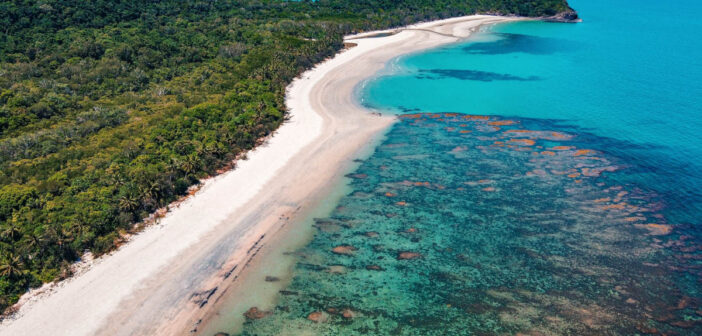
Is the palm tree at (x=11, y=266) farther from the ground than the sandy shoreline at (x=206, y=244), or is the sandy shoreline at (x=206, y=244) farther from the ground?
the palm tree at (x=11, y=266)

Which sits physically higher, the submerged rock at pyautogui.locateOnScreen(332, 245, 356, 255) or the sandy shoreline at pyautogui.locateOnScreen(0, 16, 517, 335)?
the sandy shoreline at pyautogui.locateOnScreen(0, 16, 517, 335)

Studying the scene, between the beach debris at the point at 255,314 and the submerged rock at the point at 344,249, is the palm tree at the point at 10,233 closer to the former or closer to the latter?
the beach debris at the point at 255,314

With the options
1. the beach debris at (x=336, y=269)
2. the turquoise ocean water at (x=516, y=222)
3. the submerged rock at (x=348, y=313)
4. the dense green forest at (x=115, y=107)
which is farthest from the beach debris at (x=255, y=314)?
the dense green forest at (x=115, y=107)

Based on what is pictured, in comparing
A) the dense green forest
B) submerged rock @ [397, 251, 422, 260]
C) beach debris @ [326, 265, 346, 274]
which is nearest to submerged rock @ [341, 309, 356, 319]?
beach debris @ [326, 265, 346, 274]

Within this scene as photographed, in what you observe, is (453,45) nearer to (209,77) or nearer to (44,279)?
(209,77)

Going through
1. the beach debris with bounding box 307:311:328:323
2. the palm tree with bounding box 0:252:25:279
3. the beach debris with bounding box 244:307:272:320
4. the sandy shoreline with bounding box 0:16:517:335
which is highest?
the palm tree with bounding box 0:252:25:279

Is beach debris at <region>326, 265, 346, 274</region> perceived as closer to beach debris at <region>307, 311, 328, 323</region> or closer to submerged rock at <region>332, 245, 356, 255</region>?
submerged rock at <region>332, 245, 356, 255</region>
